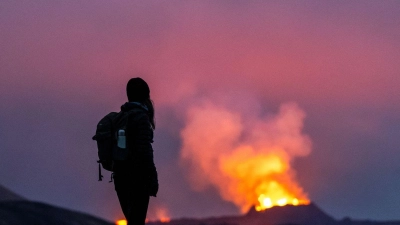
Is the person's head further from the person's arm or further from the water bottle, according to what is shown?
the water bottle

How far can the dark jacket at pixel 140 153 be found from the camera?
1273 centimetres

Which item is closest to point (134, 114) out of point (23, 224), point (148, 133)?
point (148, 133)

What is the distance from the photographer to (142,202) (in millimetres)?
12953

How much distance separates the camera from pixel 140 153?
41.7 ft

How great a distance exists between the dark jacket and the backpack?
58mm

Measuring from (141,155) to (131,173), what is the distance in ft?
0.92

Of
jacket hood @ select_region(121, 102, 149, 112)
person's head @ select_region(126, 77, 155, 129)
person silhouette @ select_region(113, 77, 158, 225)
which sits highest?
person's head @ select_region(126, 77, 155, 129)

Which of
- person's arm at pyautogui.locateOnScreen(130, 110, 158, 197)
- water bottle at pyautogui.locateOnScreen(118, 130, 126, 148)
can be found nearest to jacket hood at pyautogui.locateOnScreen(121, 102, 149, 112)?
person's arm at pyautogui.locateOnScreen(130, 110, 158, 197)

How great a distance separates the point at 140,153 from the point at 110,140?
397 millimetres

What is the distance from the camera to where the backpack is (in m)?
12.7

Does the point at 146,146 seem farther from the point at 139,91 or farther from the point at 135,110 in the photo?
the point at 139,91

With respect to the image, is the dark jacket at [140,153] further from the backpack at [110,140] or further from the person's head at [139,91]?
the person's head at [139,91]

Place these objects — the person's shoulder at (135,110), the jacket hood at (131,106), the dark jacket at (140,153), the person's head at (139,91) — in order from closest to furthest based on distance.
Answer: the dark jacket at (140,153), the person's shoulder at (135,110), the jacket hood at (131,106), the person's head at (139,91)

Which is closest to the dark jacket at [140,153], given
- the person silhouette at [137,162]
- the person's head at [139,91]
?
the person silhouette at [137,162]
